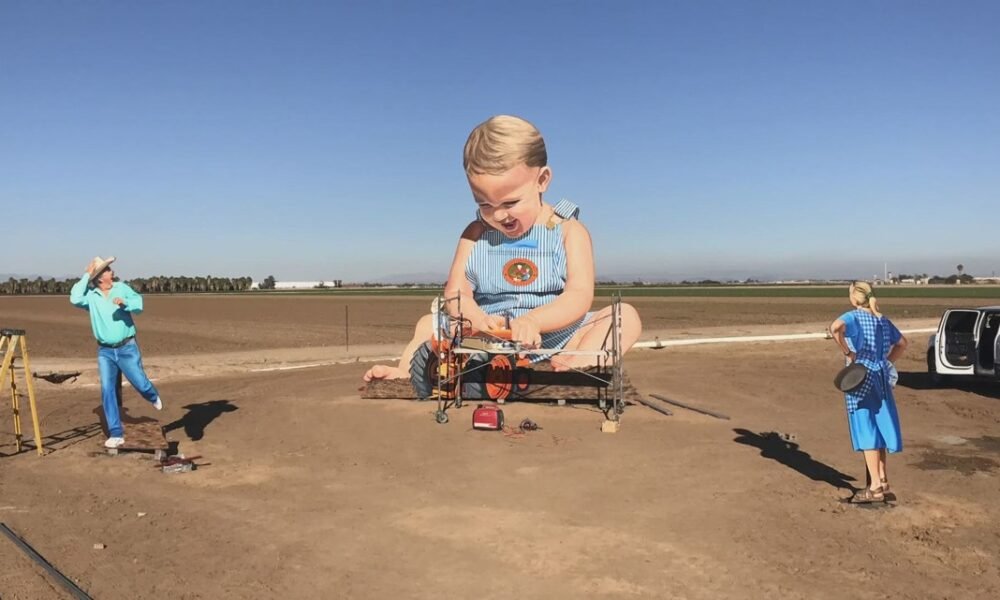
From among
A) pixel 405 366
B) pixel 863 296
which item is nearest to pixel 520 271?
pixel 405 366

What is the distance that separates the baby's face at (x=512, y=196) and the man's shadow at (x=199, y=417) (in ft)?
20.6

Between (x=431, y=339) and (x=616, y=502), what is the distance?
6.98 metres

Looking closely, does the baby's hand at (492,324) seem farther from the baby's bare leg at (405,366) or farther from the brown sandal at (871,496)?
the brown sandal at (871,496)

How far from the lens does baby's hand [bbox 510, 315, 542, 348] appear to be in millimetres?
12805

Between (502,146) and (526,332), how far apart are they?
3.52 m

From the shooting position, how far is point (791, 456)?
9930 millimetres

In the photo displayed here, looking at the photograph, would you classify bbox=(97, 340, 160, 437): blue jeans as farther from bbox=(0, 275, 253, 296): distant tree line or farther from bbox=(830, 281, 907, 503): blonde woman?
bbox=(0, 275, 253, 296): distant tree line

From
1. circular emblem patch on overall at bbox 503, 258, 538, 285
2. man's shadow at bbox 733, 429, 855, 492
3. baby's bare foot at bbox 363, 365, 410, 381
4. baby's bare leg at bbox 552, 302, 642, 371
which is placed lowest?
man's shadow at bbox 733, 429, 855, 492

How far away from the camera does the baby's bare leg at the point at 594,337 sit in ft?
45.1

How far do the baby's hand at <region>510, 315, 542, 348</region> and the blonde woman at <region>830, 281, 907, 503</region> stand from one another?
6021mm

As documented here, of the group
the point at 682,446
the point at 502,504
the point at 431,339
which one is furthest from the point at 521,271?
the point at 502,504

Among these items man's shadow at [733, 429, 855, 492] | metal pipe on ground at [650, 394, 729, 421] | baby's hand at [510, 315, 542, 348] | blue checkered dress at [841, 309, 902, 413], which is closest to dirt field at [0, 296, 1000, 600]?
man's shadow at [733, 429, 855, 492]

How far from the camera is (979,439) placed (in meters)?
10.9

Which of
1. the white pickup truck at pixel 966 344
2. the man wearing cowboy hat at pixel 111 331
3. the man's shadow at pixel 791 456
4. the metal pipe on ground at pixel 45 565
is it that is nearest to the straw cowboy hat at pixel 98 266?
the man wearing cowboy hat at pixel 111 331
